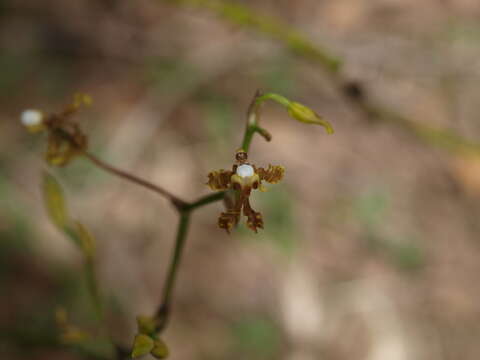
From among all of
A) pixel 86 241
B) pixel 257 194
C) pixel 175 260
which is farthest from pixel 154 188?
pixel 257 194

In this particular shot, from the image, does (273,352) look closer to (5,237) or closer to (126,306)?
(126,306)

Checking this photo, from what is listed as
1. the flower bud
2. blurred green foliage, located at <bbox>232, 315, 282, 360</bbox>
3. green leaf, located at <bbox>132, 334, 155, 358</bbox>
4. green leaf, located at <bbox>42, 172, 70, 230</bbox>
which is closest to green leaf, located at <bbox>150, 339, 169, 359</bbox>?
green leaf, located at <bbox>132, 334, 155, 358</bbox>

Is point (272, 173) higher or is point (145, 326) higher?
point (272, 173)

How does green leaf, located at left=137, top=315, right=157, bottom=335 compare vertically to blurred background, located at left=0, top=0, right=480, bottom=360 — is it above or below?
below

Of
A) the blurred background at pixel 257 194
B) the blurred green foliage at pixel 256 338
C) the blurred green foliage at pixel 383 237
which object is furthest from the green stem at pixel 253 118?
the blurred green foliage at pixel 383 237

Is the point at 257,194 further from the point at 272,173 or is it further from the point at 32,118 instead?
the point at 272,173

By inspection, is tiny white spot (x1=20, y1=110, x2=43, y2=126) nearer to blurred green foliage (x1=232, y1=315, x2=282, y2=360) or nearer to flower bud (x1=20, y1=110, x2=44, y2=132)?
flower bud (x1=20, y1=110, x2=44, y2=132)
